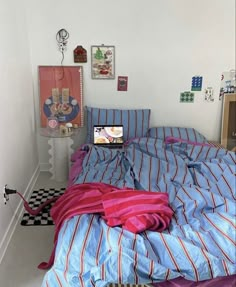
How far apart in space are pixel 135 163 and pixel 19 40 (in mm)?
1282

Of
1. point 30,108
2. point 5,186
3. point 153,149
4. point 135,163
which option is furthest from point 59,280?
point 30,108

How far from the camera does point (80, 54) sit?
2.77 meters

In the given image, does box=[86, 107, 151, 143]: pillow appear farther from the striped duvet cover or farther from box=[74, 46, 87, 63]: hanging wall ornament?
the striped duvet cover

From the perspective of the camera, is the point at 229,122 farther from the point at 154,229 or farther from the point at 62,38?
the point at 154,229

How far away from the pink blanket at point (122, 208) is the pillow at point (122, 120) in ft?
3.53

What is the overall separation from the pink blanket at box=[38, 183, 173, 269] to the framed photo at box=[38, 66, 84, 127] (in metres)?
1.22

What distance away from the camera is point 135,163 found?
2176mm

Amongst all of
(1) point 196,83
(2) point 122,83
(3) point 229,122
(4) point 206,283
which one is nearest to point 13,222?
(4) point 206,283

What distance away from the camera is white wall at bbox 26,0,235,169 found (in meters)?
2.69

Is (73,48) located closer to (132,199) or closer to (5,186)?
(5,186)

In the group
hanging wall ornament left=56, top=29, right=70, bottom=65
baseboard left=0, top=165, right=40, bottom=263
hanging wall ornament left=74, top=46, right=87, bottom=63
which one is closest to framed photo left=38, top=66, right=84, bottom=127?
hanging wall ornament left=74, top=46, right=87, bottom=63

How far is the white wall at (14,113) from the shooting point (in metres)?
2.00

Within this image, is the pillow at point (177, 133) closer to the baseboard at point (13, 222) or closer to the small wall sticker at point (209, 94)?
the small wall sticker at point (209, 94)

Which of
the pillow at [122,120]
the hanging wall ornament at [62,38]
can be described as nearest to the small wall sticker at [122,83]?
the pillow at [122,120]
